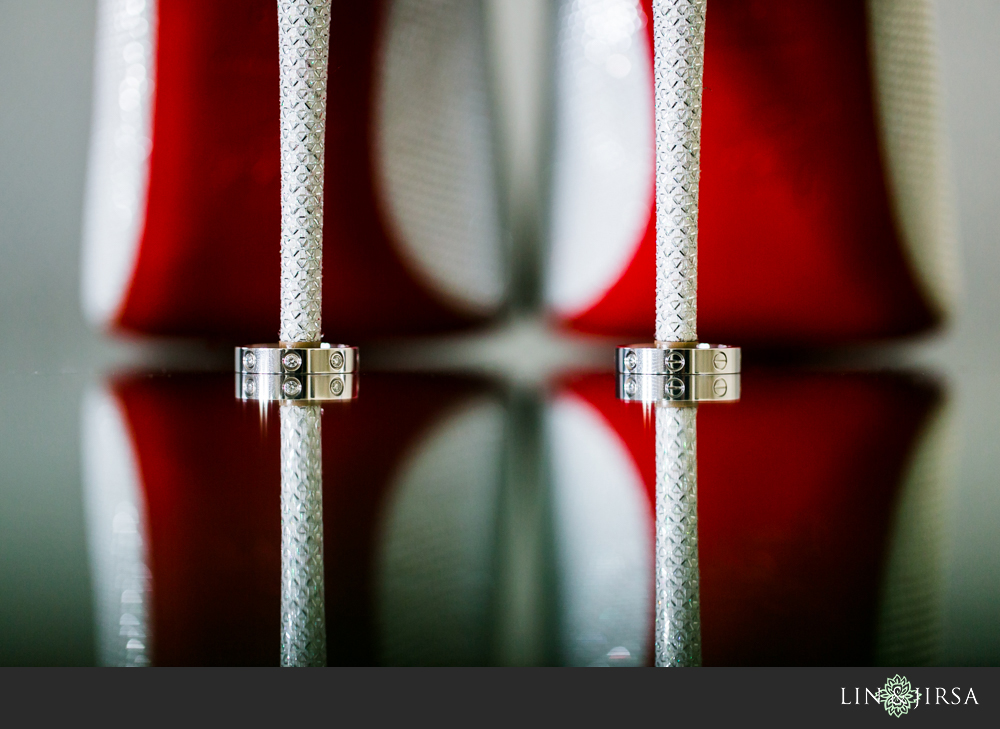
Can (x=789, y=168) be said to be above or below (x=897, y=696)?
above

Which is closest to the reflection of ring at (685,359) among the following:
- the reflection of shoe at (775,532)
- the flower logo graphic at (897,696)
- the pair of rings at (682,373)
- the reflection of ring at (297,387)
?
the pair of rings at (682,373)

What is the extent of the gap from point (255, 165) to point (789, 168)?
610 millimetres

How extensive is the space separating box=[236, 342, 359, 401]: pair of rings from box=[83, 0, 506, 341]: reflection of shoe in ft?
1.13

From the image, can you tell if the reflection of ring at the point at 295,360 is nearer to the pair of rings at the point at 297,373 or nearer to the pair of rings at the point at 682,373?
the pair of rings at the point at 297,373

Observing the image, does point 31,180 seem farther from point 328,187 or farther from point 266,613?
point 266,613

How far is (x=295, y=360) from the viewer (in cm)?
76

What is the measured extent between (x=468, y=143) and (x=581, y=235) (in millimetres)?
177

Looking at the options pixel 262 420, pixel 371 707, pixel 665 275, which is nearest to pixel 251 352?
pixel 262 420

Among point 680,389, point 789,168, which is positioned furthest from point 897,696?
point 789,168

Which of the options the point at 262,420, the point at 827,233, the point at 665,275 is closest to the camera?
the point at 262,420

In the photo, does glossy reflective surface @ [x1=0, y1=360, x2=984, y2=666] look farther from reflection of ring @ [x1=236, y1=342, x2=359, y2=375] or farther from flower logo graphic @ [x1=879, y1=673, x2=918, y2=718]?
reflection of ring @ [x1=236, y1=342, x2=359, y2=375]

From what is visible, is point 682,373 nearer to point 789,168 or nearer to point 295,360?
point 295,360

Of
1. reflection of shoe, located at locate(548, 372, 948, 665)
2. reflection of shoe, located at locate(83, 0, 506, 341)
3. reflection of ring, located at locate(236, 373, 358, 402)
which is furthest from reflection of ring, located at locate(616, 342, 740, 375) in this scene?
reflection of shoe, located at locate(83, 0, 506, 341)

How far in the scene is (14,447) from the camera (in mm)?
540
